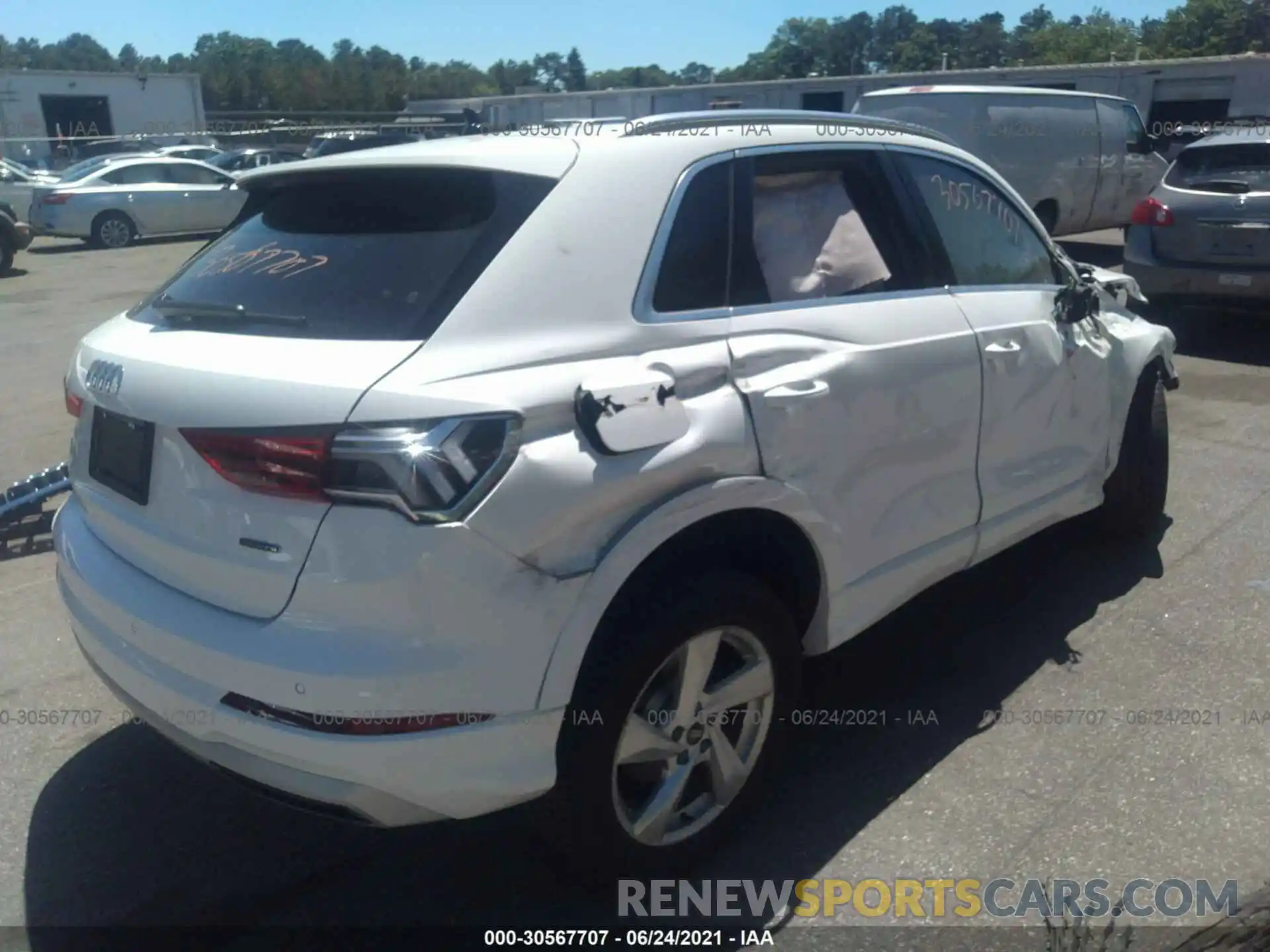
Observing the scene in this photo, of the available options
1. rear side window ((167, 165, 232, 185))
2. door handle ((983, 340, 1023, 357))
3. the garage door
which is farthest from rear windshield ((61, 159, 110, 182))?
the garage door

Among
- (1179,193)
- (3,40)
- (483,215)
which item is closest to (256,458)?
(483,215)

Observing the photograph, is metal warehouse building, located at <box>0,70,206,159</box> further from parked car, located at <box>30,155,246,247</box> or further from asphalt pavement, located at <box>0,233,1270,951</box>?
asphalt pavement, located at <box>0,233,1270,951</box>

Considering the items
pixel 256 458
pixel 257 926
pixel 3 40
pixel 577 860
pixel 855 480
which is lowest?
pixel 257 926

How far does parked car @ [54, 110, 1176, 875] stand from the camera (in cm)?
226

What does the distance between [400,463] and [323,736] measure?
590 mm

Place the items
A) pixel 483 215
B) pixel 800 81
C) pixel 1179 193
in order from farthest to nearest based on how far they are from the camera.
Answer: pixel 800 81 < pixel 1179 193 < pixel 483 215

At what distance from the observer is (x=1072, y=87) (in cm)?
2741

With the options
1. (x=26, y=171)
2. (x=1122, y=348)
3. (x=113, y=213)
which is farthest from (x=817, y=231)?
(x=26, y=171)

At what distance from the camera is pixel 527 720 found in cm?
237

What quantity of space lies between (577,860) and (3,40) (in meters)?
70.8

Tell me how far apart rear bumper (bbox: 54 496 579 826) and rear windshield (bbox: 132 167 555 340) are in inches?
26.8

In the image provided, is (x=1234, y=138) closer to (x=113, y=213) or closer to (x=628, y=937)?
(x=628, y=937)

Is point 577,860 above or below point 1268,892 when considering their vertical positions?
above

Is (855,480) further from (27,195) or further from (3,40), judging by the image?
(3,40)
